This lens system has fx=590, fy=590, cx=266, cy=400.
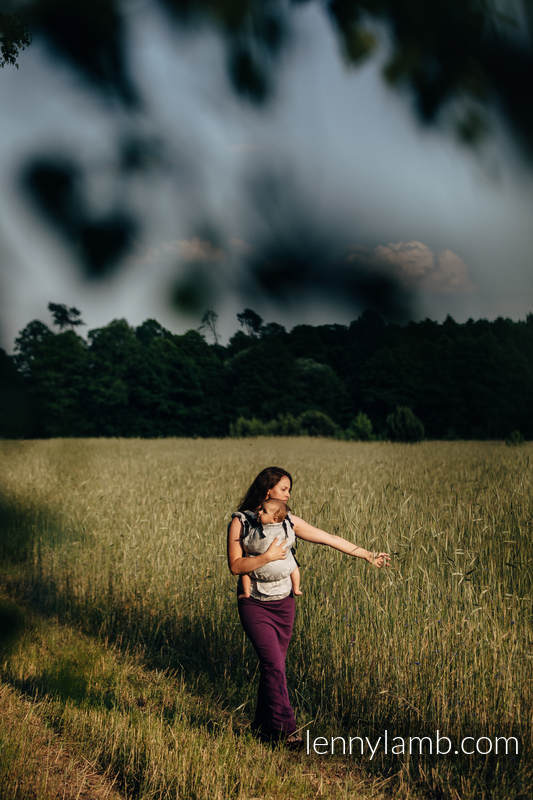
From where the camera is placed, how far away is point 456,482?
9.21m

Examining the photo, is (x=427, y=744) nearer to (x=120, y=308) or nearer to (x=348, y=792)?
(x=348, y=792)

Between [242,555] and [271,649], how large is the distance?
48 centimetres

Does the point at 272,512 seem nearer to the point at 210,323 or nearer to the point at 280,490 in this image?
the point at 280,490

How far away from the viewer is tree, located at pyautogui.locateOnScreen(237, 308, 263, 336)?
39.8 inches

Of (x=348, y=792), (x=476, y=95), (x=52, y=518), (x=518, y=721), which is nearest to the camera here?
(x=476, y=95)

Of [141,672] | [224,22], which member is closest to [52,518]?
[224,22]

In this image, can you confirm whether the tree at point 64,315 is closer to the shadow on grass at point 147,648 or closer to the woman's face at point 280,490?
the shadow on grass at point 147,648

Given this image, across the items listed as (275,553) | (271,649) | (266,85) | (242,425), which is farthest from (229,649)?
(266,85)

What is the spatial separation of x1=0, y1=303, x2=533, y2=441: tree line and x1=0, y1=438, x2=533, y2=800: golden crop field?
5.3 inches

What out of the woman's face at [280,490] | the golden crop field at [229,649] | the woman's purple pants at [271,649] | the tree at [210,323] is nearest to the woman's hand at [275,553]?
the woman's face at [280,490]

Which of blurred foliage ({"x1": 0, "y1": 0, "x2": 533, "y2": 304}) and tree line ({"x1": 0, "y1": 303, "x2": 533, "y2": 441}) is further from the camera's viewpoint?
tree line ({"x1": 0, "y1": 303, "x2": 533, "y2": 441})

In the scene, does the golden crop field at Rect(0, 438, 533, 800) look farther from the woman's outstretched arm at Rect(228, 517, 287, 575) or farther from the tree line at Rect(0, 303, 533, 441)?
the woman's outstretched arm at Rect(228, 517, 287, 575)

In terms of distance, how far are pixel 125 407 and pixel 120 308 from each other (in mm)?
272

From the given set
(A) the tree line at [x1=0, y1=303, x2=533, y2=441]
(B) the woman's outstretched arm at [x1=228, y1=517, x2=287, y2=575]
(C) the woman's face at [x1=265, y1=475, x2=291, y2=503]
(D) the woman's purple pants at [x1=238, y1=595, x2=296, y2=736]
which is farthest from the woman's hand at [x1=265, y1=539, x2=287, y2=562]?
(A) the tree line at [x1=0, y1=303, x2=533, y2=441]
